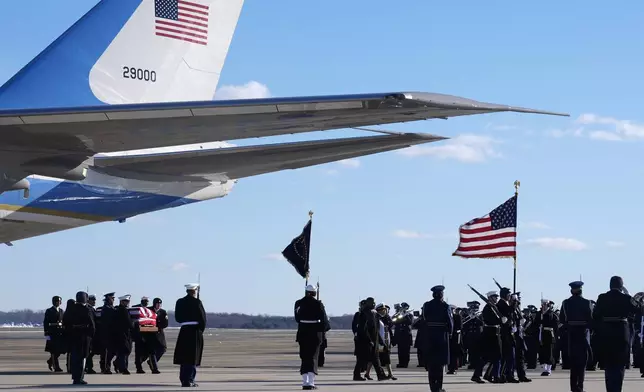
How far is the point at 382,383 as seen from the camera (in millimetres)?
19938

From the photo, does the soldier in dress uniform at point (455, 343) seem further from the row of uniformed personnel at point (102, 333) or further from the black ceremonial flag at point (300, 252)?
the row of uniformed personnel at point (102, 333)

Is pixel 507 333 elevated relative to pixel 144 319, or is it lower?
lower

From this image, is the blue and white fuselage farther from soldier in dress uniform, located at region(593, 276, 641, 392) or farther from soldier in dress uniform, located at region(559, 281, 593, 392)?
soldier in dress uniform, located at region(559, 281, 593, 392)

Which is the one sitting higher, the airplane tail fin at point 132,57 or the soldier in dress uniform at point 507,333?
the airplane tail fin at point 132,57

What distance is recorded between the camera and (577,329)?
1764cm

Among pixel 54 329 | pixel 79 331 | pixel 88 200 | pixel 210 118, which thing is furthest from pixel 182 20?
pixel 54 329

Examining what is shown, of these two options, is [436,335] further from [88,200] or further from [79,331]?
[79,331]

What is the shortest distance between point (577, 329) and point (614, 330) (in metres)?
2.13

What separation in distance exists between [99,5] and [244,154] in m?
3.73

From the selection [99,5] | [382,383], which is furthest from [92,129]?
[382,383]

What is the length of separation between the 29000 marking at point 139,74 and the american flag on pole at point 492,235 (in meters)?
12.0

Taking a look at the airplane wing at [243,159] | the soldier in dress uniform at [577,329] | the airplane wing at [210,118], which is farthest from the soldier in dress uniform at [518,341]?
the airplane wing at [210,118]

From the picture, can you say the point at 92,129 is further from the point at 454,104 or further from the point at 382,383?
the point at 382,383

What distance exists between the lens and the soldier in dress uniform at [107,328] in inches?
866
